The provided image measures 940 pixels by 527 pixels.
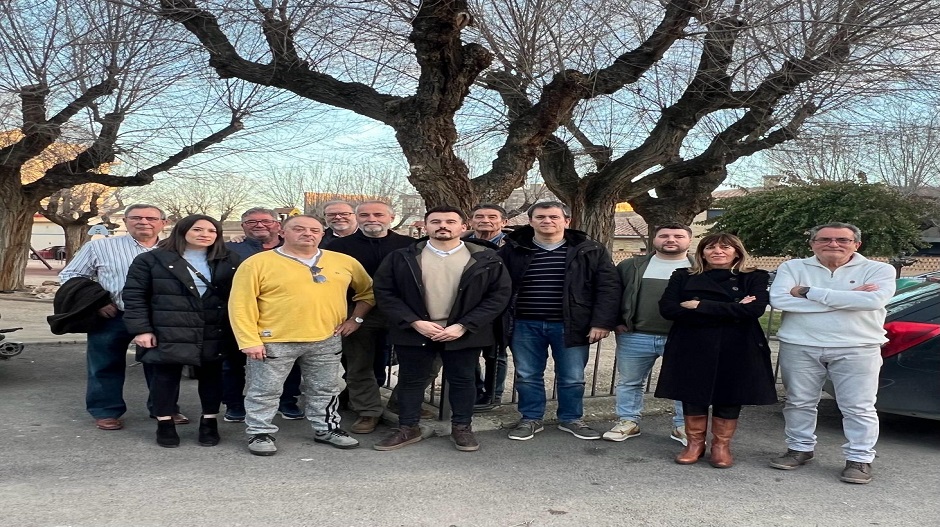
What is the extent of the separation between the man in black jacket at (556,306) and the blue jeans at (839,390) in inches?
47.0

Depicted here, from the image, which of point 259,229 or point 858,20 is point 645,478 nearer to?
point 259,229

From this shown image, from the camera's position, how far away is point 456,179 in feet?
27.1

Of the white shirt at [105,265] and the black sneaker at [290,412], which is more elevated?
the white shirt at [105,265]

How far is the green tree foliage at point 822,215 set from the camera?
28.2m

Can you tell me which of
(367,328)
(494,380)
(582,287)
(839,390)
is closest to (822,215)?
(494,380)

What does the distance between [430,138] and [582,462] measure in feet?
14.5

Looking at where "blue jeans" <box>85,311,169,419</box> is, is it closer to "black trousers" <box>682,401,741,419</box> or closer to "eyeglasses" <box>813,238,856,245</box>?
"black trousers" <box>682,401,741,419</box>

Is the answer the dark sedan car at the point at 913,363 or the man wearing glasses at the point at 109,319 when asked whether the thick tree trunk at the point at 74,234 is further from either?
the dark sedan car at the point at 913,363

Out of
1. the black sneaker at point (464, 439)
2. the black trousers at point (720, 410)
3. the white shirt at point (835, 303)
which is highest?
the white shirt at point (835, 303)

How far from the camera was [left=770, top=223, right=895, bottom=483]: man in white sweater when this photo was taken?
437cm

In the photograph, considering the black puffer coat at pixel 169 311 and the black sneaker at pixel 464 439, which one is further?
the black sneaker at pixel 464 439

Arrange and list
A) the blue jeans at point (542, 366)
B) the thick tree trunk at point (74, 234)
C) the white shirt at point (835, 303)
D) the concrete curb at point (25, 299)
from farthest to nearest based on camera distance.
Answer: the thick tree trunk at point (74, 234) → the concrete curb at point (25, 299) → the blue jeans at point (542, 366) → the white shirt at point (835, 303)

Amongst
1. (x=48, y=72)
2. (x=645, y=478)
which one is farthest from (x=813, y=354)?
(x=48, y=72)

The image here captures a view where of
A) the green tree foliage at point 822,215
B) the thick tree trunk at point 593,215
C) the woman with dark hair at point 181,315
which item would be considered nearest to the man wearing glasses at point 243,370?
the woman with dark hair at point 181,315
